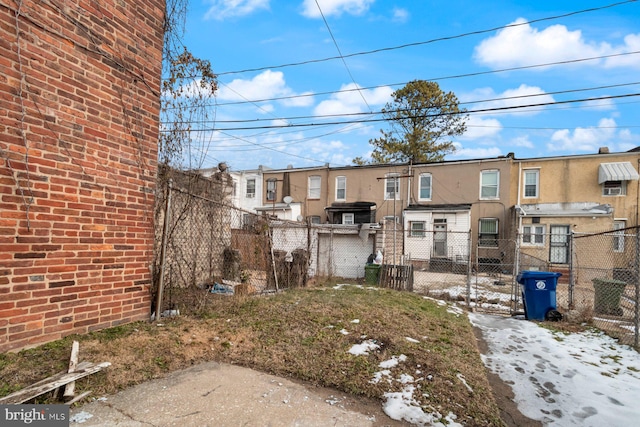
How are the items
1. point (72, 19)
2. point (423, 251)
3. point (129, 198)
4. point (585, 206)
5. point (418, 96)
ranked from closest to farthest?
point (72, 19)
point (129, 198)
point (585, 206)
point (423, 251)
point (418, 96)

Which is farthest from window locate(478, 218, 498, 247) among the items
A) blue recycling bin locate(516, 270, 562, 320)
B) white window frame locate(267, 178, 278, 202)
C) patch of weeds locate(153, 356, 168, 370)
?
patch of weeds locate(153, 356, 168, 370)

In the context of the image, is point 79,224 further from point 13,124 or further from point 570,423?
point 570,423

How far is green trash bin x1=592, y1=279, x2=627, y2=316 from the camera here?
8141 mm

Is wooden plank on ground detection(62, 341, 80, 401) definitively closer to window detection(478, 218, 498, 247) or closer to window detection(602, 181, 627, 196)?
window detection(478, 218, 498, 247)

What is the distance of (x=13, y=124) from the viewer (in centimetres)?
302

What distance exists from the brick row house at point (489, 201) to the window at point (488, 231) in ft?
0.18

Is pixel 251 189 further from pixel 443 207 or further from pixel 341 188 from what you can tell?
pixel 443 207

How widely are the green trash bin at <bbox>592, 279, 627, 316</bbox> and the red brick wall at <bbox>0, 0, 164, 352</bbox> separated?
31.5ft

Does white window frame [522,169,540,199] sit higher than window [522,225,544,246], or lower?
higher

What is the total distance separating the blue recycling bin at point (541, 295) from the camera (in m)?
7.47

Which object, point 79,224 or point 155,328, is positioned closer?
point 79,224

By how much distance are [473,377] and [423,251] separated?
1781 centimetres

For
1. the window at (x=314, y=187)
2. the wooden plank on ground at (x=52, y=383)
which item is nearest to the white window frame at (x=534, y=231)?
the window at (x=314, y=187)

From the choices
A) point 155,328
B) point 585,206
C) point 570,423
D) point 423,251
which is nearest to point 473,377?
point 570,423
